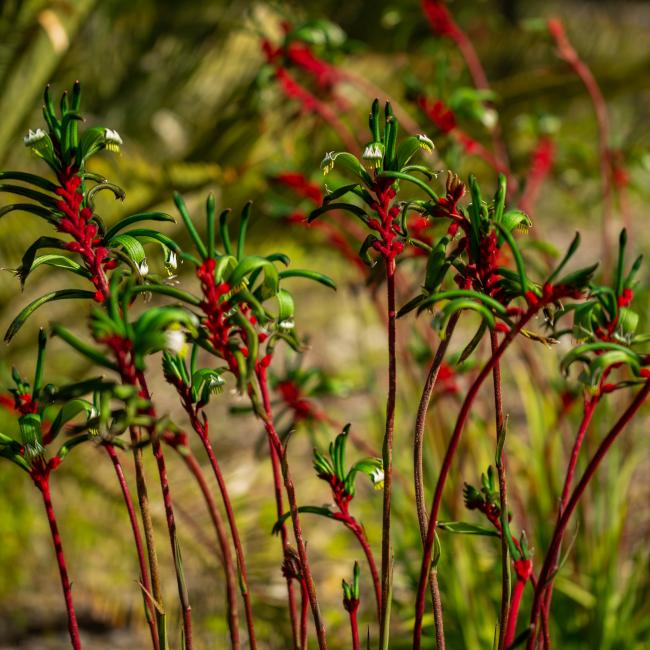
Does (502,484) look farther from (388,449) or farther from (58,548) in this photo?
(58,548)

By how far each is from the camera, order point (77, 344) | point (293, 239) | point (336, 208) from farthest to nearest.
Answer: point (293, 239) → point (336, 208) → point (77, 344)

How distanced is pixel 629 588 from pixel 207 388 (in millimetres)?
1165

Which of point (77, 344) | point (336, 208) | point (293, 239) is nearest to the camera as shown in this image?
point (77, 344)

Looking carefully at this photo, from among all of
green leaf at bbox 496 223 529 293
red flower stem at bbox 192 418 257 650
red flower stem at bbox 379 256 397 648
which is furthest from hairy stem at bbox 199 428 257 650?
green leaf at bbox 496 223 529 293

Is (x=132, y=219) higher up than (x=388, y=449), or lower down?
higher up

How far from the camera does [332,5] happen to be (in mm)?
2914

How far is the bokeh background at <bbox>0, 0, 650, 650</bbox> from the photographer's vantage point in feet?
5.83

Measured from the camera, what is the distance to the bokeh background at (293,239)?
1777 mm

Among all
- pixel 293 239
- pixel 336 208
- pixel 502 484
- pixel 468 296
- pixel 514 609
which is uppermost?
pixel 293 239

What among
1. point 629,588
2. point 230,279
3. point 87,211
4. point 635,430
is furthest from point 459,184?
point 635,430

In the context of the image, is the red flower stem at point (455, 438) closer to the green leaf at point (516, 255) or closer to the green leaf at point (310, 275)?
the green leaf at point (516, 255)

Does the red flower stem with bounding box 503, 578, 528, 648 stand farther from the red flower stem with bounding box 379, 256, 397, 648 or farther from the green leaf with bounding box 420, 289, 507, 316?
the green leaf with bounding box 420, 289, 507, 316

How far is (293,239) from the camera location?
2439 millimetres

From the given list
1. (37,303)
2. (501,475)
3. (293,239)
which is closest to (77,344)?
(37,303)
